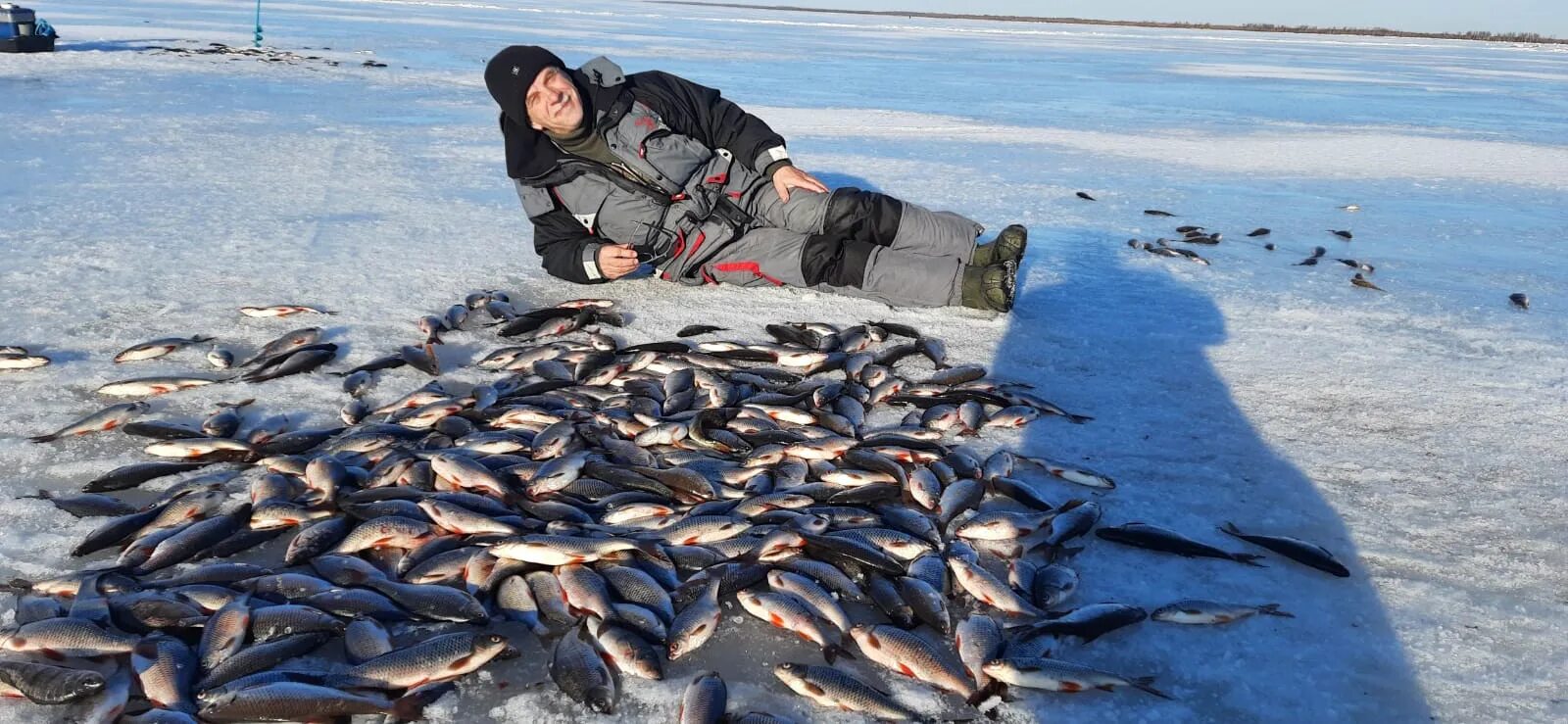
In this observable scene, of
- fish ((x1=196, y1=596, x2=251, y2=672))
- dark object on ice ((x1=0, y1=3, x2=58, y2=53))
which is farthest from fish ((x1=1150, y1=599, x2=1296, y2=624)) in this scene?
dark object on ice ((x1=0, y1=3, x2=58, y2=53))

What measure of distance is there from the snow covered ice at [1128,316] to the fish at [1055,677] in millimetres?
39

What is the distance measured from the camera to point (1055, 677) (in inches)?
92.0

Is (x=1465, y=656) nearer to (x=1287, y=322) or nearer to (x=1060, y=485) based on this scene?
(x=1060, y=485)

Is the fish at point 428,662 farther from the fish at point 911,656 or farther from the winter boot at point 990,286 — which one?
the winter boot at point 990,286

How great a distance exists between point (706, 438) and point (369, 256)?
3503 millimetres

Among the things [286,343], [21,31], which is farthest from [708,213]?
[21,31]

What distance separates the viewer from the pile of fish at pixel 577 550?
2.31 metres

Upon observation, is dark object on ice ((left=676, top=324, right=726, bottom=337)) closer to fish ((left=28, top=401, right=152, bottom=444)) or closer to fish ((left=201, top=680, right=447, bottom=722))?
fish ((left=28, top=401, right=152, bottom=444))

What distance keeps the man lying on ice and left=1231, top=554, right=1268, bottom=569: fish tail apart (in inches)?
95.2

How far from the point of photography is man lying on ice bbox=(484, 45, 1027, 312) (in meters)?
5.23

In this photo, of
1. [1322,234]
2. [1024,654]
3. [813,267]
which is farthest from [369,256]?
[1322,234]

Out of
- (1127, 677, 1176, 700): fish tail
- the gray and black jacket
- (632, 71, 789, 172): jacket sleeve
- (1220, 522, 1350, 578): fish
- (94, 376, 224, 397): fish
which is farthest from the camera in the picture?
(632, 71, 789, 172): jacket sleeve

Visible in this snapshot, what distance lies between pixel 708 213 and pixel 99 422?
3.13 m

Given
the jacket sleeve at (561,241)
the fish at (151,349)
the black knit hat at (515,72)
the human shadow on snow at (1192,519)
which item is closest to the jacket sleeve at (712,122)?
the black knit hat at (515,72)
